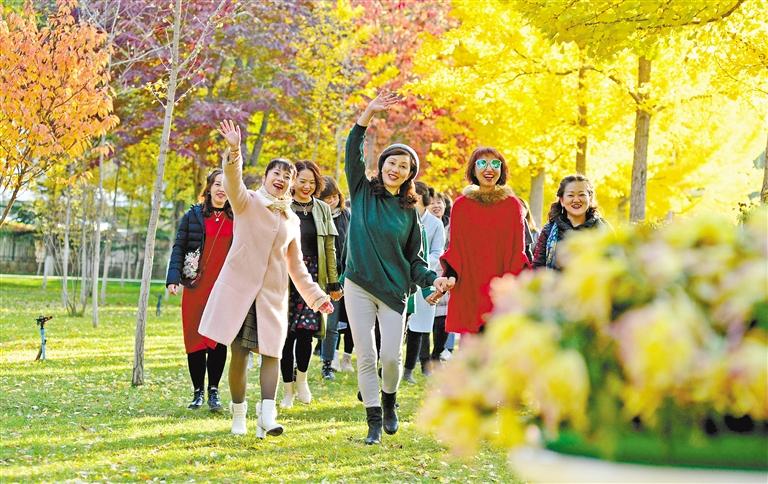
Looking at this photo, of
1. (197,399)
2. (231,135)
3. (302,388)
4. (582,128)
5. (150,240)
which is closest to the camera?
(231,135)

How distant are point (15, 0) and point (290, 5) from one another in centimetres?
587

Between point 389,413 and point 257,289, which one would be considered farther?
point 389,413

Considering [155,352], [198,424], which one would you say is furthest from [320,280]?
[155,352]

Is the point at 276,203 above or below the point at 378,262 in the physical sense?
above

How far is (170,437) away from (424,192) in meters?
4.93

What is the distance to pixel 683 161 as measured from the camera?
25.2m

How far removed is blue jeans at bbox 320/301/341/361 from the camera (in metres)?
11.1

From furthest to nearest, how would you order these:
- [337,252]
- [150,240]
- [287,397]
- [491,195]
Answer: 1. [337,252]
2. [150,240]
3. [287,397]
4. [491,195]

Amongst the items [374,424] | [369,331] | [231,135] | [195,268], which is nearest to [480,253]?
[369,331]

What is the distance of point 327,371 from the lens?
11.2m

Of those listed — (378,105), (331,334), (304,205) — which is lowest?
(331,334)

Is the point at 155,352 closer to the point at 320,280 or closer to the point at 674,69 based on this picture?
the point at 320,280

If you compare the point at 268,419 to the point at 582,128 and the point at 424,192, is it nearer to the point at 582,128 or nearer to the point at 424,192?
the point at 424,192

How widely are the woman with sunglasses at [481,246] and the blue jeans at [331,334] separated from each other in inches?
135
